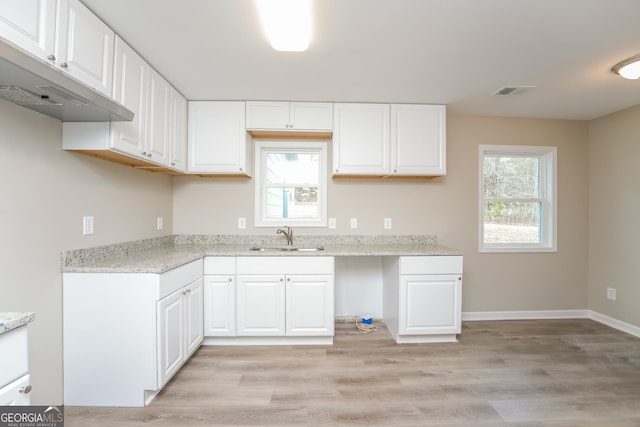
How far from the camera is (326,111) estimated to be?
2.71 metres

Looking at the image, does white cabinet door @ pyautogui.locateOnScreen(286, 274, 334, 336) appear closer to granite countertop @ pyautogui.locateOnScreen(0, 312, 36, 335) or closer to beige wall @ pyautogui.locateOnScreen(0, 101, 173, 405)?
beige wall @ pyautogui.locateOnScreen(0, 101, 173, 405)

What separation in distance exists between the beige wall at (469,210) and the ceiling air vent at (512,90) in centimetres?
62

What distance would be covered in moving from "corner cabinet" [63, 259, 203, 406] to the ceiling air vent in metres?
3.07

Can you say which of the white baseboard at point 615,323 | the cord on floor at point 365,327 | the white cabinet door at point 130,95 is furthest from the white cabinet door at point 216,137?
the white baseboard at point 615,323

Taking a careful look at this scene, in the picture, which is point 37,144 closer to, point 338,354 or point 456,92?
point 338,354

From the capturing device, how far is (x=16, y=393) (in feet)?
2.93

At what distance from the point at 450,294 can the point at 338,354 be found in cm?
114

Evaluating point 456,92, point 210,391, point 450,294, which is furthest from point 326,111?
point 210,391

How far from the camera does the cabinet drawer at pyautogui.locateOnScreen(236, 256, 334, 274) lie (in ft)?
8.11

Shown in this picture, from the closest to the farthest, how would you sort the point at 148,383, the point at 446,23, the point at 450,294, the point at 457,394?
the point at 446,23, the point at 148,383, the point at 457,394, the point at 450,294

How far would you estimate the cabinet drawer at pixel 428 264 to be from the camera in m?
2.52

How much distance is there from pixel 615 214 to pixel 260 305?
3798 millimetres

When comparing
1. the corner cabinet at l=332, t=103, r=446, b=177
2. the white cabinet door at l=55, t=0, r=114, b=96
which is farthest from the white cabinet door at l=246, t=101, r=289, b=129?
the white cabinet door at l=55, t=0, r=114, b=96

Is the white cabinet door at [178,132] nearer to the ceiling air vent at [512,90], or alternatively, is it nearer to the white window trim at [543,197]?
the ceiling air vent at [512,90]
